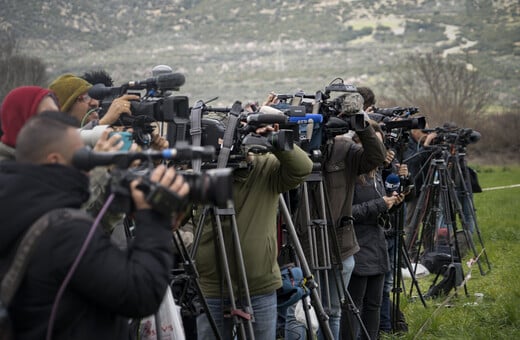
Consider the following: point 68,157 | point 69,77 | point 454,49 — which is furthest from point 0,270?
point 454,49

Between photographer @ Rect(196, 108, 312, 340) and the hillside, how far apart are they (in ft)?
122

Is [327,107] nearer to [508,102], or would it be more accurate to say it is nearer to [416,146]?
[416,146]

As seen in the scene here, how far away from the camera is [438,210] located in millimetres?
8594

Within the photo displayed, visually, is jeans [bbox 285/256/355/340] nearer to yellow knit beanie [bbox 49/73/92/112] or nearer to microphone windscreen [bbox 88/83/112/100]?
yellow knit beanie [bbox 49/73/92/112]

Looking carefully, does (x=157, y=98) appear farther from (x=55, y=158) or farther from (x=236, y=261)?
(x=55, y=158)

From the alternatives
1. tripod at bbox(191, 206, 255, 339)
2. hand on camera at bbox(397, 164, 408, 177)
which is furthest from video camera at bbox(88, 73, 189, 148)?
hand on camera at bbox(397, 164, 408, 177)

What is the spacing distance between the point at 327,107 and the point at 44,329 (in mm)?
2906

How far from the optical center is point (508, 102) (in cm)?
4062

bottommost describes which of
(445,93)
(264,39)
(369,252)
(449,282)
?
(264,39)

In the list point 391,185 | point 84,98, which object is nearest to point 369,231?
point 391,185

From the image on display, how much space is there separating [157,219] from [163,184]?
0.13 m

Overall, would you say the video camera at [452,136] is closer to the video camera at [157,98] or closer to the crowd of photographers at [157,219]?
the crowd of photographers at [157,219]

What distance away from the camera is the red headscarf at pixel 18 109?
9.71 ft

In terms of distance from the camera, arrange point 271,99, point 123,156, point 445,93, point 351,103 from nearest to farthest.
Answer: point 123,156, point 271,99, point 351,103, point 445,93
